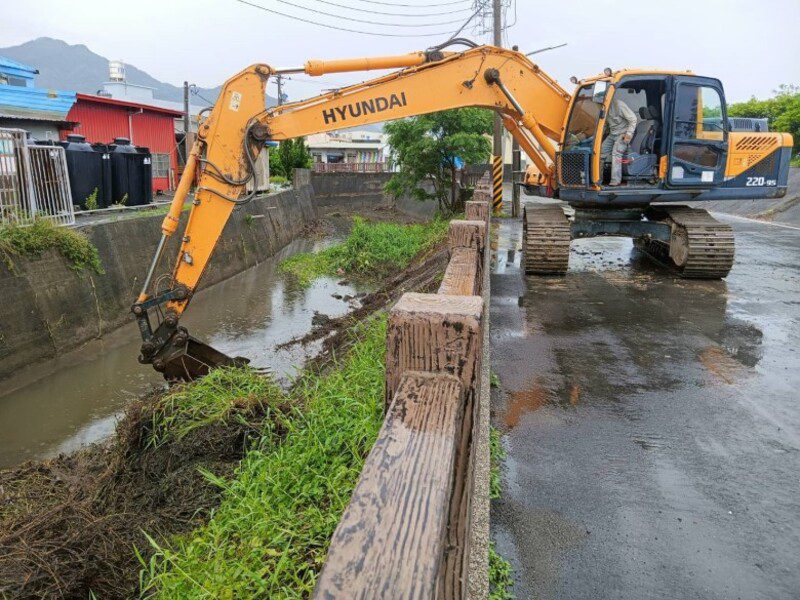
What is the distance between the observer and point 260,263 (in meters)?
17.0

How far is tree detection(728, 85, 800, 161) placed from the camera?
2212 cm

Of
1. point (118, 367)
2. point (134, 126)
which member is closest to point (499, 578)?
point (118, 367)

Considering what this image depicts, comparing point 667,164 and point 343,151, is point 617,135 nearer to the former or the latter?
point 667,164

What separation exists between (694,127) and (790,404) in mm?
5360

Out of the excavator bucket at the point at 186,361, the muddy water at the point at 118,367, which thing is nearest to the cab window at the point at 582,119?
the muddy water at the point at 118,367

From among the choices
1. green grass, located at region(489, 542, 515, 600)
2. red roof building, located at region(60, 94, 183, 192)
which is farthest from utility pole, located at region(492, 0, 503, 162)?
green grass, located at region(489, 542, 515, 600)

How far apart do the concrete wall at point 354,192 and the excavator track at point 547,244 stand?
20634 mm

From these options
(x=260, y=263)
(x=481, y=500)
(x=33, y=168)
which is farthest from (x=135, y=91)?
(x=481, y=500)

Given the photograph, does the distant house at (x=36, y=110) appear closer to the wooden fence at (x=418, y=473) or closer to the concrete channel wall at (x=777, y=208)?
the wooden fence at (x=418, y=473)

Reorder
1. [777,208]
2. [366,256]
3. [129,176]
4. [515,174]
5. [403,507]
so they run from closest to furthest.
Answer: [403,507] < [129,176] < [366,256] < [515,174] < [777,208]

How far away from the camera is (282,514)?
9.13ft

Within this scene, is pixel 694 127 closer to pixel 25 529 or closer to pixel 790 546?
pixel 790 546

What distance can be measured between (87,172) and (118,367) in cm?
627

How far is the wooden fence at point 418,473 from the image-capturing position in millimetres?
1105
